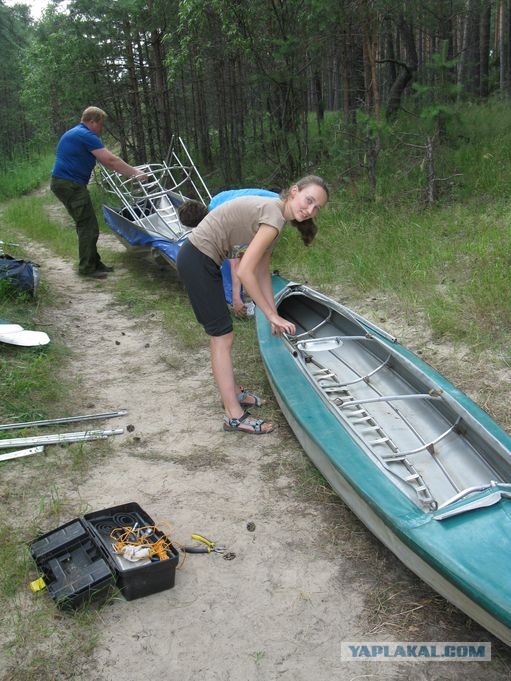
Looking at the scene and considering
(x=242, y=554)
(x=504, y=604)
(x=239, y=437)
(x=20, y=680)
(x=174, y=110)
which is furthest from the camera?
(x=174, y=110)

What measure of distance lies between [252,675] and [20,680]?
0.86 meters

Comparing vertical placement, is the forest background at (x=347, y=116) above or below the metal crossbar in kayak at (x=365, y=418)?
above

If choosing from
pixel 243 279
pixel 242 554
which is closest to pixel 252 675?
pixel 242 554

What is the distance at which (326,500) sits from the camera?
3180 millimetres

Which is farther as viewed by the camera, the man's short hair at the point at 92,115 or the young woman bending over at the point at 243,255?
the man's short hair at the point at 92,115

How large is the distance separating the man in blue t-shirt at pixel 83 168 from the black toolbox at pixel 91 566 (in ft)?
17.2

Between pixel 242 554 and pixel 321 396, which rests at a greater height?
pixel 321 396

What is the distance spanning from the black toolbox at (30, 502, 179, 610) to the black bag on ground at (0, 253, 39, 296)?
3725 mm

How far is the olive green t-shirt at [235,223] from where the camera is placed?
3.23 m

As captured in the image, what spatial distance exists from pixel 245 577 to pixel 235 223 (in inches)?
74.4

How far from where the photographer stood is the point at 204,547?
2.86m

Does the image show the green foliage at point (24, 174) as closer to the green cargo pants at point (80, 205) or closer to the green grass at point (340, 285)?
the green grass at point (340, 285)

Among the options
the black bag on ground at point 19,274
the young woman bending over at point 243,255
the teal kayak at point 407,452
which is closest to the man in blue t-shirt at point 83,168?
the black bag on ground at point 19,274

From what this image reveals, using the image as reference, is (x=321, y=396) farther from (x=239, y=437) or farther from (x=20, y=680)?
(x=20, y=680)
